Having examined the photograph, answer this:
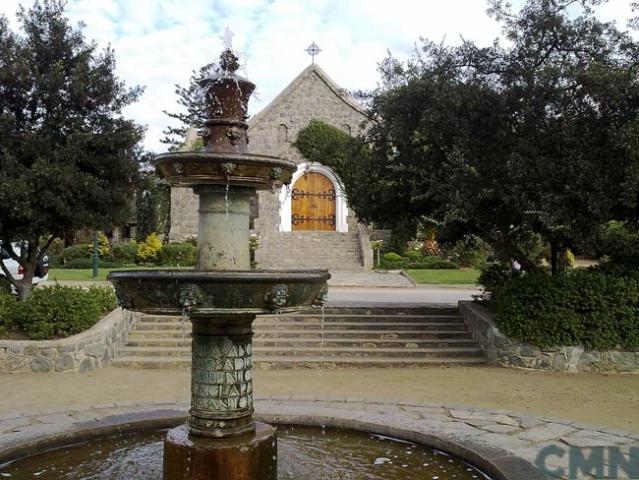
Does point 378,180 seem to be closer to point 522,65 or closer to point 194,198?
point 522,65

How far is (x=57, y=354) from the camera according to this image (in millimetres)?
9477

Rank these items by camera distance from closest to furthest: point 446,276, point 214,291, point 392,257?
1. point 214,291
2. point 446,276
3. point 392,257

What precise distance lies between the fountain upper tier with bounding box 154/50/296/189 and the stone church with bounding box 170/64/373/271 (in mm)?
21204

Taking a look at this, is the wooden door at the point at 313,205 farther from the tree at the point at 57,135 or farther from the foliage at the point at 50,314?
the foliage at the point at 50,314

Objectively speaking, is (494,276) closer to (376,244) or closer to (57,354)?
(57,354)

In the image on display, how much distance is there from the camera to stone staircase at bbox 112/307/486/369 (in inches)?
402

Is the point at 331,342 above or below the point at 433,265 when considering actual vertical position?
below

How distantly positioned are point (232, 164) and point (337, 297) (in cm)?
1185

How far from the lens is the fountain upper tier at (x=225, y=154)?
4.46m

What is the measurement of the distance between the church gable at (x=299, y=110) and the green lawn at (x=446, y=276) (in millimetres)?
8475

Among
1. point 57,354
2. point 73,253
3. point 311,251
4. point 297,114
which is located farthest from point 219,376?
point 73,253

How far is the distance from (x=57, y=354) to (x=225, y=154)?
20.9 ft

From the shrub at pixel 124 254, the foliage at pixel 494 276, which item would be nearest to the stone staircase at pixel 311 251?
the shrub at pixel 124 254

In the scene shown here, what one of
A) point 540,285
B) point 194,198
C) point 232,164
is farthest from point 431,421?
point 194,198
